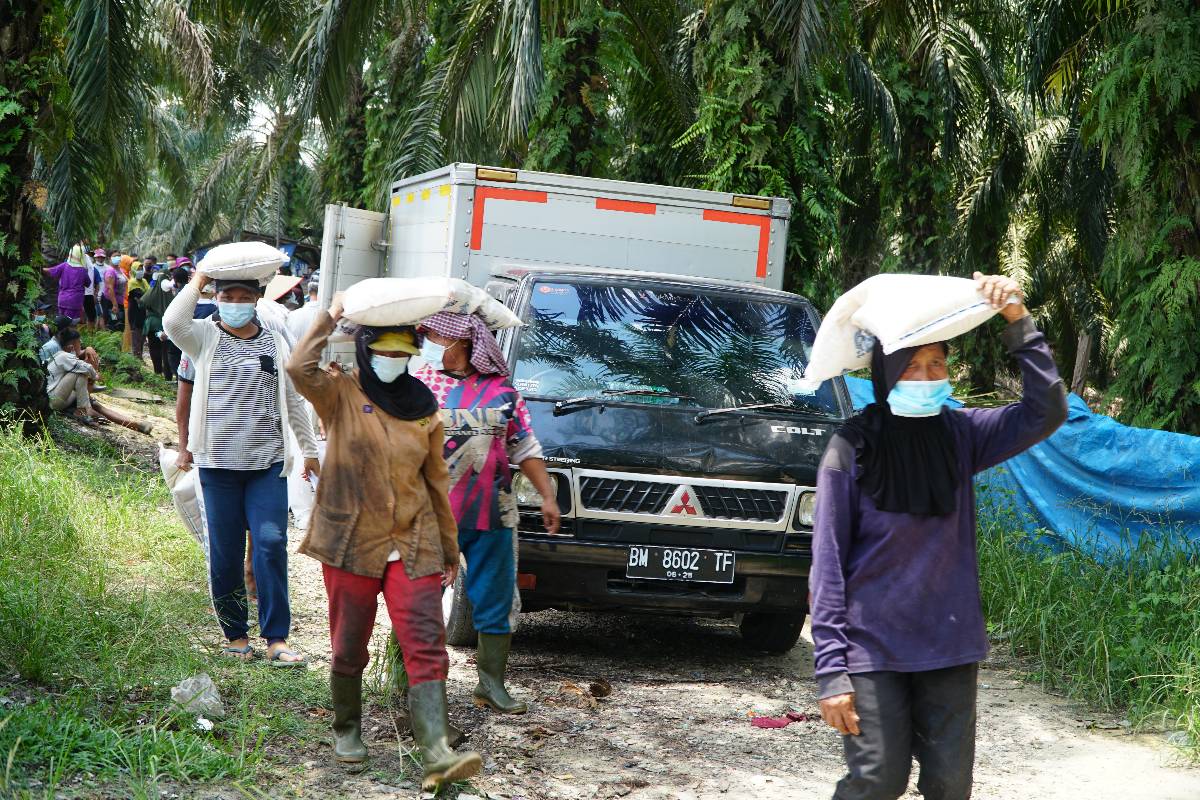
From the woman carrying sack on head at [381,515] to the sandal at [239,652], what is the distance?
155cm

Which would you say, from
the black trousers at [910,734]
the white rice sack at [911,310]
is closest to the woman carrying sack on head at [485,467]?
the white rice sack at [911,310]

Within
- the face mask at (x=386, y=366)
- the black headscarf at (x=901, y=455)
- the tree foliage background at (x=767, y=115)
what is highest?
the tree foliage background at (x=767, y=115)

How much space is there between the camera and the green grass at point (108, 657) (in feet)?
13.8

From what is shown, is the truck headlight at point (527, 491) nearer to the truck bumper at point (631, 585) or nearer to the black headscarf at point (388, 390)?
the truck bumper at point (631, 585)

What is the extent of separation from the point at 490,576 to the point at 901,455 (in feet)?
8.40

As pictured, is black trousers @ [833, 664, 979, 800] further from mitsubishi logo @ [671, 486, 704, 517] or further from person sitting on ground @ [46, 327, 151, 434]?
person sitting on ground @ [46, 327, 151, 434]

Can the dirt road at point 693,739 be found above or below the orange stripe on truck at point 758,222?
below

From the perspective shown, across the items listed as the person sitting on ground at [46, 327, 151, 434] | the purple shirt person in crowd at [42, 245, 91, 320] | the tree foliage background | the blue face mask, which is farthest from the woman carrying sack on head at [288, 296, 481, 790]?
the purple shirt person in crowd at [42, 245, 91, 320]

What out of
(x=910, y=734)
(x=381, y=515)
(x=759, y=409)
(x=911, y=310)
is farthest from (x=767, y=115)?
(x=910, y=734)

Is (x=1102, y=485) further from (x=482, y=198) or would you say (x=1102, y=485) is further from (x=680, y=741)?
(x=482, y=198)

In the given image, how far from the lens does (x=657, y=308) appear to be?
22.8 feet

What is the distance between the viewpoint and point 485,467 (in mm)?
5492

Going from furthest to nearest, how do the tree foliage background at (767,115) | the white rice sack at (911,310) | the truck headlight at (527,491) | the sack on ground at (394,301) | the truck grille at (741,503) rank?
the tree foliage background at (767,115) < the truck grille at (741,503) < the truck headlight at (527,491) < the sack on ground at (394,301) < the white rice sack at (911,310)

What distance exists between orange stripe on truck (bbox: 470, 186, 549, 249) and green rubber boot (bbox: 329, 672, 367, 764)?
3759 mm
